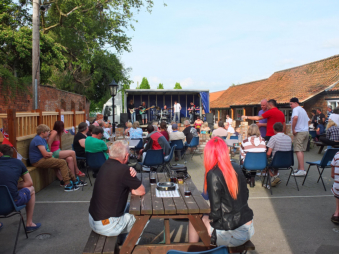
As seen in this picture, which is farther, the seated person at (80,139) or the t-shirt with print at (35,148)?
the seated person at (80,139)

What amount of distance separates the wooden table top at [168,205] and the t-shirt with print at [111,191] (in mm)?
154

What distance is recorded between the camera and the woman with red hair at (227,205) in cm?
252

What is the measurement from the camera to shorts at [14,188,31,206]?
3615mm

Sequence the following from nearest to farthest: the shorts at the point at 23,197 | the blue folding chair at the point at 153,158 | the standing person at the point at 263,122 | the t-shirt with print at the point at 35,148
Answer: the shorts at the point at 23,197, the t-shirt with print at the point at 35,148, the blue folding chair at the point at 153,158, the standing person at the point at 263,122

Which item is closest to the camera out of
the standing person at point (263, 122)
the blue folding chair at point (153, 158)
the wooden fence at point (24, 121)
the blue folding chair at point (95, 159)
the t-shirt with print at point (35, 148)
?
the wooden fence at point (24, 121)

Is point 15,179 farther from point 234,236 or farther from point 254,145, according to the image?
point 254,145

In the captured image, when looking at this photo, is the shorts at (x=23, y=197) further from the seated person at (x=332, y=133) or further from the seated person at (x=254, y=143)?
the seated person at (x=332, y=133)

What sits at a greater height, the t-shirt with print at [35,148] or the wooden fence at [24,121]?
the wooden fence at [24,121]

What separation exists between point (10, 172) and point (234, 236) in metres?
2.74

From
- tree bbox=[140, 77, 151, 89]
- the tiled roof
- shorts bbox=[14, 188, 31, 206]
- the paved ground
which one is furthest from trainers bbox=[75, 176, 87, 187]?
tree bbox=[140, 77, 151, 89]

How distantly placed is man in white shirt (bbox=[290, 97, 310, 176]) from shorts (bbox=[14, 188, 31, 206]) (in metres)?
5.92

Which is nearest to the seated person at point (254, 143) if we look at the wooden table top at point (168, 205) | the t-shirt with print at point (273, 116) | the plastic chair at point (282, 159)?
the plastic chair at point (282, 159)

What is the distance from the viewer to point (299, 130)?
Result: 23.2 ft

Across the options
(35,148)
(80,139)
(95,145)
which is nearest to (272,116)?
(95,145)
